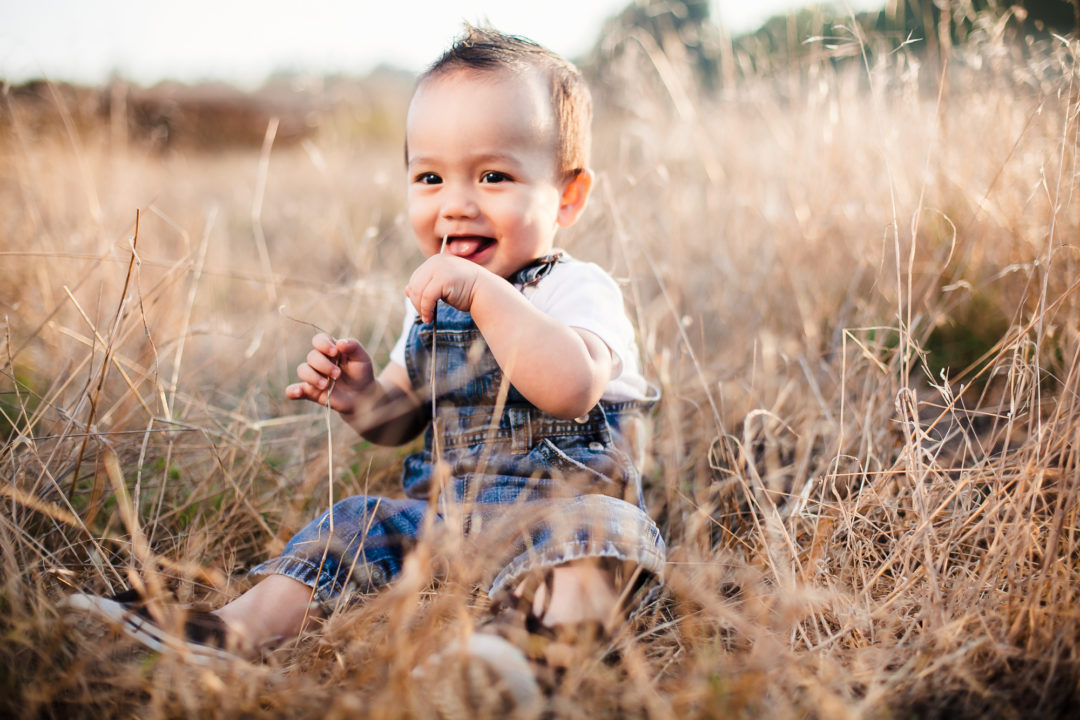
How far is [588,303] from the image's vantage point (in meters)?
1.20

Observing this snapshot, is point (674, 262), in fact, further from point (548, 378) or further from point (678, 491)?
point (548, 378)

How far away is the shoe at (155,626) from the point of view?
0.89 m

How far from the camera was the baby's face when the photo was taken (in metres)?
1.17

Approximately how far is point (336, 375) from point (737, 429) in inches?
39.3

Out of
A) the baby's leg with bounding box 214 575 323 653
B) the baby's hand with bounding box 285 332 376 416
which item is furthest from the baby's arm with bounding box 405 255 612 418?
the baby's leg with bounding box 214 575 323 653

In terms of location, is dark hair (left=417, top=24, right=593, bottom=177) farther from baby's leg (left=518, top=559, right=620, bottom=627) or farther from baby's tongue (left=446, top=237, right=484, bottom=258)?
baby's leg (left=518, top=559, right=620, bottom=627)

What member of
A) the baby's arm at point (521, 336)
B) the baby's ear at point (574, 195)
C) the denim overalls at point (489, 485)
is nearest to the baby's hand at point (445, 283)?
the baby's arm at point (521, 336)

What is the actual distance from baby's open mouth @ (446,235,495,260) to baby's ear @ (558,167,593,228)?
7.2 inches

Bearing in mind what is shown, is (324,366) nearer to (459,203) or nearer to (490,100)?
(459,203)

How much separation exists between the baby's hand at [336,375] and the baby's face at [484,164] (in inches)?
10.4

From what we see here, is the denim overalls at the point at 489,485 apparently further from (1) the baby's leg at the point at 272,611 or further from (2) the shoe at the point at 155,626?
(2) the shoe at the point at 155,626

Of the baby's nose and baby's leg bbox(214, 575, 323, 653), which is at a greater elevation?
the baby's nose

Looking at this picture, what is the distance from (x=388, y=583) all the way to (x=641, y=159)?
285 cm

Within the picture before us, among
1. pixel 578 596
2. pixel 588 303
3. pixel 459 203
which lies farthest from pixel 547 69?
pixel 578 596
